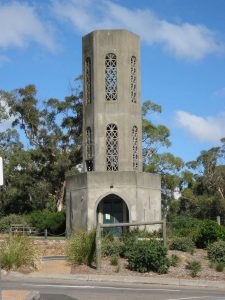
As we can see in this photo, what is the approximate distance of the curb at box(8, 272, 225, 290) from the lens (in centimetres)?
1655

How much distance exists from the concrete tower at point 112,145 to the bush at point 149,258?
497 inches

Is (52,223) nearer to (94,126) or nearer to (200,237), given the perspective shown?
(94,126)

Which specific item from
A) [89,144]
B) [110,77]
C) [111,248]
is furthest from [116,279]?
[110,77]

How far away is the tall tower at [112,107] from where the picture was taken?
31812mm

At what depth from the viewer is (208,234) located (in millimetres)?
24016

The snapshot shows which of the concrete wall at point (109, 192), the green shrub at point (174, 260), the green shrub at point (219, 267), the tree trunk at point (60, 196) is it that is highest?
the tree trunk at point (60, 196)

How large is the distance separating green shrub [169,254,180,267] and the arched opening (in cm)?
1230

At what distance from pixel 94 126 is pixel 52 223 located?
35.8 feet

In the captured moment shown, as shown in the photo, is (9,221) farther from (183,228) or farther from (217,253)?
(217,253)

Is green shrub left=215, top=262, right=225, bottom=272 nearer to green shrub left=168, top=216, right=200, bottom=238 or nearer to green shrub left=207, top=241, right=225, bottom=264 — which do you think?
green shrub left=207, top=241, right=225, bottom=264

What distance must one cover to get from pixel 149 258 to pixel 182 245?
472 cm

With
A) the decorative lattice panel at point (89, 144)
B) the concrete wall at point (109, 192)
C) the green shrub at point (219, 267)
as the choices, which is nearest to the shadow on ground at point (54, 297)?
the green shrub at point (219, 267)

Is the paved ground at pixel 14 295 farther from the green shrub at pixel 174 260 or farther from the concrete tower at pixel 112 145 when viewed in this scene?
the concrete tower at pixel 112 145

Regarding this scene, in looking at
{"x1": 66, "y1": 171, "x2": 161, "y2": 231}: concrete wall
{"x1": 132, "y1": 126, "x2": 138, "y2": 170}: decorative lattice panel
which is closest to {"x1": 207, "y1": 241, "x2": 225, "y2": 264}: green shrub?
{"x1": 66, "y1": 171, "x2": 161, "y2": 231}: concrete wall
